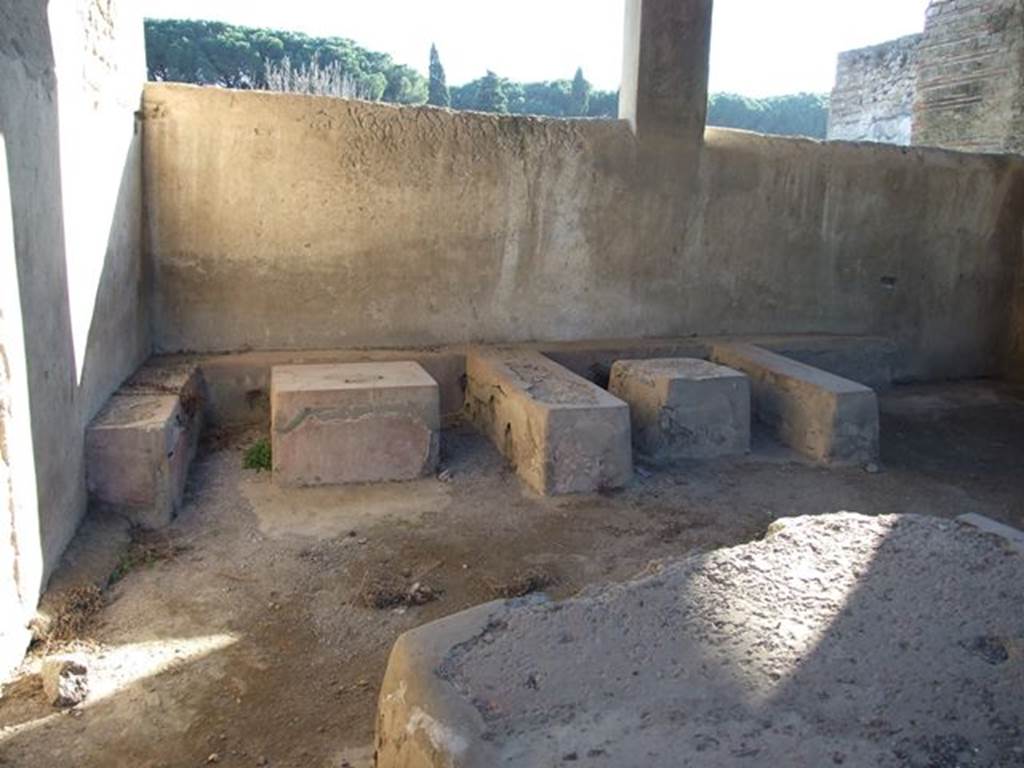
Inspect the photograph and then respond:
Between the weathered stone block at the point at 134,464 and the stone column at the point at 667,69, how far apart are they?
368 cm

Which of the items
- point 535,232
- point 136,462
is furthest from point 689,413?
point 136,462

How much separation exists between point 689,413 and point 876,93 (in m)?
10.7

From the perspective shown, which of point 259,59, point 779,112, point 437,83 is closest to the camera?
point 259,59

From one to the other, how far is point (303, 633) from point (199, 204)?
2.99 meters

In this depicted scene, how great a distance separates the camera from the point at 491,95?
25.6m

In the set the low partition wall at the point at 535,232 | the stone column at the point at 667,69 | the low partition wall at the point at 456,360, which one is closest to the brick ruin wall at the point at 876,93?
the low partition wall at the point at 535,232

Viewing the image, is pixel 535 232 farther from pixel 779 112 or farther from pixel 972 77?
pixel 779 112

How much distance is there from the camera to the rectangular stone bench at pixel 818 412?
184 inches

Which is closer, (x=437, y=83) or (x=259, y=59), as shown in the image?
(x=259, y=59)

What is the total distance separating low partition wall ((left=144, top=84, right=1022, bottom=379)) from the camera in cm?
498

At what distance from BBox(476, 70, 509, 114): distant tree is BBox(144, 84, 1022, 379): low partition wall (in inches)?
778

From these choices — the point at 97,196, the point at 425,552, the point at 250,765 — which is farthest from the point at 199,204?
the point at 250,765

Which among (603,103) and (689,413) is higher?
(603,103)

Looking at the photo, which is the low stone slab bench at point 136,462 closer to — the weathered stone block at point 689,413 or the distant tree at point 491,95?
the weathered stone block at point 689,413
